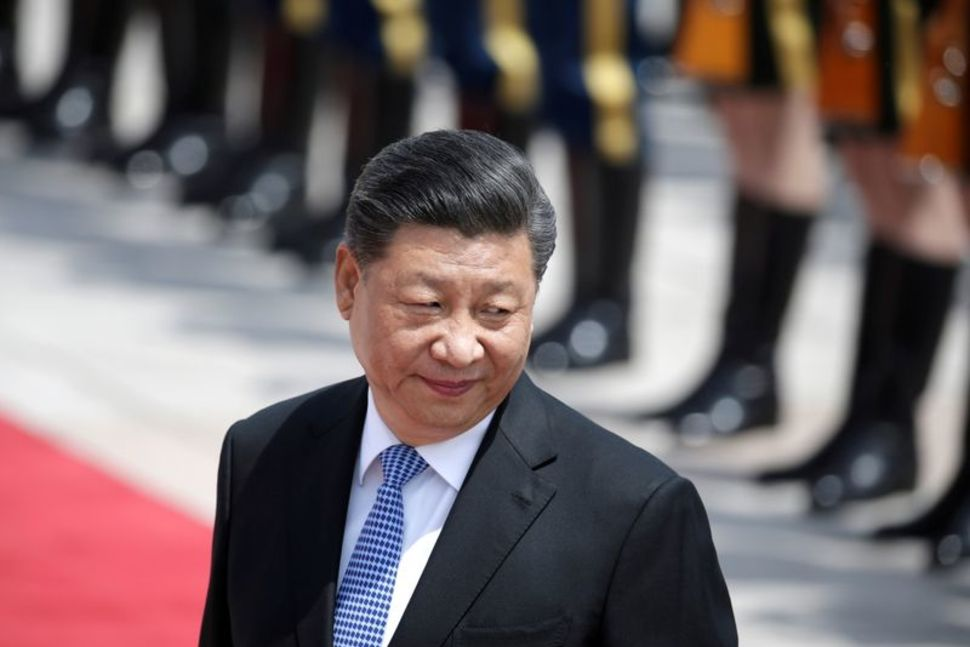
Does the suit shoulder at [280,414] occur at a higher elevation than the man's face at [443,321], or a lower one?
lower

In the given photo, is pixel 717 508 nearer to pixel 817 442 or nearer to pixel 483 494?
pixel 817 442

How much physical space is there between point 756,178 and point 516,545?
11.5ft

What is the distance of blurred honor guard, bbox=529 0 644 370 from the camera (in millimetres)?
5707

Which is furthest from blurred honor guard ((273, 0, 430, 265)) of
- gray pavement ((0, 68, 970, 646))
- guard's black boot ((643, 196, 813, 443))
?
guard's black boot ((643, 196, 813, 443))

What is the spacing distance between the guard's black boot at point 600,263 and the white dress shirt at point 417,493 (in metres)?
3.79

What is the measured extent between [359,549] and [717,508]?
2937 mm

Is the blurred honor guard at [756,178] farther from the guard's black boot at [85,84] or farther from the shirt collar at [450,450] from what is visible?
the shirt collar at [450,450]

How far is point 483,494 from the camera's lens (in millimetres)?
1782

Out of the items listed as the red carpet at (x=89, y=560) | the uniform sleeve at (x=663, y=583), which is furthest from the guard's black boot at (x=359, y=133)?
the uniform sleeve at (x=663, y=583)

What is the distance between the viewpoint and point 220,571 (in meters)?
1.89

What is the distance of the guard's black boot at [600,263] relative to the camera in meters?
5.66

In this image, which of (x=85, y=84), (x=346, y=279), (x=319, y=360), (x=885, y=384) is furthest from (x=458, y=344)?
(x=85, y=84)

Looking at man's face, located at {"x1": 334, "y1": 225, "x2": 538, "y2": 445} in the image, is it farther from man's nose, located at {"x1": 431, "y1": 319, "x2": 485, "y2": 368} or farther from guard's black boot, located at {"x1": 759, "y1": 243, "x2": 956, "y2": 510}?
guard's black boot, located at {"x1": 759, "y1": 243, "x2": 956, "y2": 510}

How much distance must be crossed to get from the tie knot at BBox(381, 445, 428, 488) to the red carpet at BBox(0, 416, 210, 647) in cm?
205
